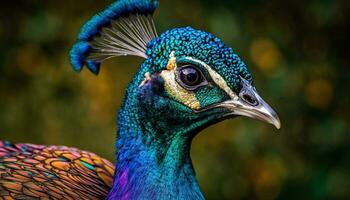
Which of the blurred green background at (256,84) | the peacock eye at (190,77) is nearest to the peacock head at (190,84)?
the peacock eye at (190,77)

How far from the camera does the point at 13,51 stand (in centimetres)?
458

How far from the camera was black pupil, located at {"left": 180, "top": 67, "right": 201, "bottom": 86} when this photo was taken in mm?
2352

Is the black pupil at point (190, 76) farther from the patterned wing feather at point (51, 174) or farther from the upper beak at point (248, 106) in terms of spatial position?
the patterned wing feather at point (51, 174)

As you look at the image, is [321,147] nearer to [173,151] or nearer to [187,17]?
[187,17]

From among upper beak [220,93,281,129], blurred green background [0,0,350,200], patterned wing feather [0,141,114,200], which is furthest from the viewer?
blurred green background [0,0,350,200]

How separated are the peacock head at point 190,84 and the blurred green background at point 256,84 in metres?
1.89

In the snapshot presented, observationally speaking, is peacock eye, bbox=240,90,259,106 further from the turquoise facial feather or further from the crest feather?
the crest feather

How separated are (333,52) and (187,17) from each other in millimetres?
827

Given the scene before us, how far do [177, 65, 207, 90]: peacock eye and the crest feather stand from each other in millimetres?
180

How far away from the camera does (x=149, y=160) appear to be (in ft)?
7.98

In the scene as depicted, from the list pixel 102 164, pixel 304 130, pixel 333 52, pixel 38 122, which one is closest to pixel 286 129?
pixel 304 130

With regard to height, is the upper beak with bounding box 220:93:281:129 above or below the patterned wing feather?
above

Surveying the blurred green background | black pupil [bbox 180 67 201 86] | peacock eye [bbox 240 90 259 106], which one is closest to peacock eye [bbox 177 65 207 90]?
black pupil [bbox 180 67 201 86]

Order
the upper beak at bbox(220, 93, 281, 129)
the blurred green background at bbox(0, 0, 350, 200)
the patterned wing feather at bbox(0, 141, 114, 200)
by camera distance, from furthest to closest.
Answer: the blurred green background at bbox(0, 0, 350, 200) < the patterned wing feather at bbox(0, 141, 114, 200) < the upper beak at bbox(220, 93, 281, 129)
